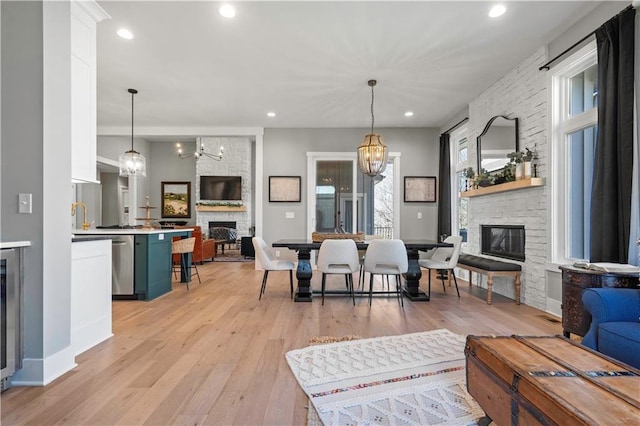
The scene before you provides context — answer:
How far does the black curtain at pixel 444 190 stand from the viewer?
605 cm

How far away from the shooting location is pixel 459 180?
5.94 meters

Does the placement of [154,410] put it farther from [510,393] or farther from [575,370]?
[575,370]

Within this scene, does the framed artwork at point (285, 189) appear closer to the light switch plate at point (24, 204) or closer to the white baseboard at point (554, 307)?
the white baseboard at point (554, 307)

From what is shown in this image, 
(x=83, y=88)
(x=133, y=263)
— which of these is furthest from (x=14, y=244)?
(x=133, y=263)

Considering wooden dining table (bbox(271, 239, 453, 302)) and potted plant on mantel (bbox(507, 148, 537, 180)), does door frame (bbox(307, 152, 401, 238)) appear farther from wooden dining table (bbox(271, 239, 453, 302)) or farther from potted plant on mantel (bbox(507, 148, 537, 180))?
potted plant on mantel (bbox(507, 148, 537, 180))

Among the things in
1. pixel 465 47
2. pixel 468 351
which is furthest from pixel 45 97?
pixel 465 47

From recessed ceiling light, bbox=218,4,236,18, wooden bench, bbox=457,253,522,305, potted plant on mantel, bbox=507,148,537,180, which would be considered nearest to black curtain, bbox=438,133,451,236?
wooden bench, bbox=457,253,522,305

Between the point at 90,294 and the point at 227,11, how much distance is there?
8.76 ft

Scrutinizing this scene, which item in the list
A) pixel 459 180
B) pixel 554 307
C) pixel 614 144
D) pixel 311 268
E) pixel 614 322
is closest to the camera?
pixel 614 322

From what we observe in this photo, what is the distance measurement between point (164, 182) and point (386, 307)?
8457mm

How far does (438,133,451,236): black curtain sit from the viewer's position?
605cm

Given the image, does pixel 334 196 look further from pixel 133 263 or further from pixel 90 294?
pixel 90 294

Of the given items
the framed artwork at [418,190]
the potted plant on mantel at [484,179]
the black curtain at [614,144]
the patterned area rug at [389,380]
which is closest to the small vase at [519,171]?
the potted plant on mantel at [484,179]

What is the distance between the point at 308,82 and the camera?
4.37 m
